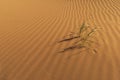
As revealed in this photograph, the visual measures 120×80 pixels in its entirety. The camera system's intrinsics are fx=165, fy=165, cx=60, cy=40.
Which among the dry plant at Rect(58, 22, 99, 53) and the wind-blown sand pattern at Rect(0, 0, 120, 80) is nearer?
the wind-blown sand pattern at Rect(0, 0, 120, 80)

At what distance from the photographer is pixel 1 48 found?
4133mm

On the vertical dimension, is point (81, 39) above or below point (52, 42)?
above

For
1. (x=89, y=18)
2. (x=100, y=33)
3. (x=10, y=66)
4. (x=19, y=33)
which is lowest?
(x=10, y=66)

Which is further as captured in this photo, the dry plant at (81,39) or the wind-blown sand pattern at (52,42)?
the dry plant at (81,39)

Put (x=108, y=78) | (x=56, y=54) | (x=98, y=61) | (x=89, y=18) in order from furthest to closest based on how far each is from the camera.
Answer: (x=89, y=18), (x=56, y=54), (x=98, y=61), (x=108, y=78)

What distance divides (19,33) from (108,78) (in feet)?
9.37

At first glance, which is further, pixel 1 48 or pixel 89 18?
pixel 89 18

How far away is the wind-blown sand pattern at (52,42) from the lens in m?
3.31

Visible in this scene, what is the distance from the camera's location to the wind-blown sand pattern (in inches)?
130

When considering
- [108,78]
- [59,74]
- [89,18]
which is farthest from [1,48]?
[89,18]

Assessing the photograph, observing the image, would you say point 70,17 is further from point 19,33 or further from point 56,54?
point 56,54

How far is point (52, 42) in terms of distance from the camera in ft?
14.1

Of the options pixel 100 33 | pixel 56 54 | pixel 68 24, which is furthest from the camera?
pixel 68 24

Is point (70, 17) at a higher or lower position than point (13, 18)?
higher
